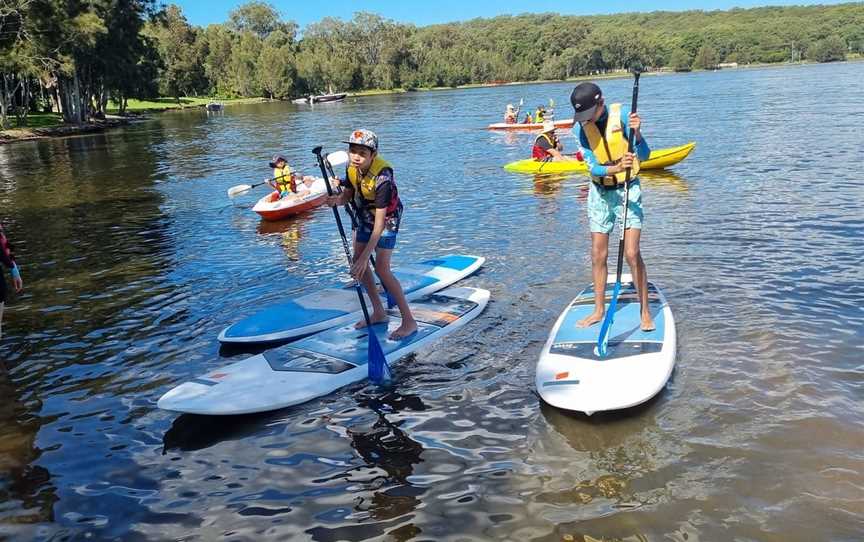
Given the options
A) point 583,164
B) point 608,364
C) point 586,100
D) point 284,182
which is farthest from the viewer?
point 583,164

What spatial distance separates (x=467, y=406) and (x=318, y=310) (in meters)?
2.95

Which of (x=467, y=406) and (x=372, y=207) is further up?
(x=372, y=207)

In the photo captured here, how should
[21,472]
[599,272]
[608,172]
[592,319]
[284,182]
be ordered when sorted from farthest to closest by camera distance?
[284,182] → [592,319] → [599,272] → [608,172] → [21,472]

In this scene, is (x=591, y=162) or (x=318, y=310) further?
(x=318, y=310)

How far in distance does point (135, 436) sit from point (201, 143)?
36197 millimetres

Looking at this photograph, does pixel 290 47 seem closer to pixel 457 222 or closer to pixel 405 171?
pixel 405 171

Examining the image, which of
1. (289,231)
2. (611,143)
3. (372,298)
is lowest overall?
(289,231)

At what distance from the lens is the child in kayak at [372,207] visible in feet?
22.2

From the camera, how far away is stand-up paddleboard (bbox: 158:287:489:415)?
5902 millimetres

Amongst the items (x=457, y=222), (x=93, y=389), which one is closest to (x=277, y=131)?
(x=457, y=222)

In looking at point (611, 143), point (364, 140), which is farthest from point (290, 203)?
point (611, 143)

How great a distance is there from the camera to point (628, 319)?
7078mm

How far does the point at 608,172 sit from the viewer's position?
256 inches

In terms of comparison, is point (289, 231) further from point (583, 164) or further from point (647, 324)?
point (583, 164)
